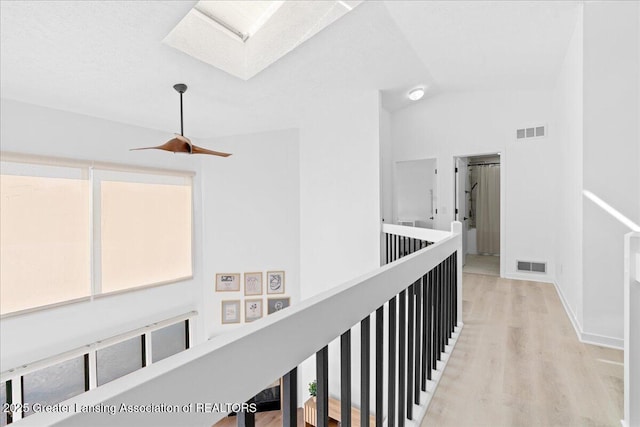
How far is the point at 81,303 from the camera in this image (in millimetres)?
4012

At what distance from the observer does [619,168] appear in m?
2.44

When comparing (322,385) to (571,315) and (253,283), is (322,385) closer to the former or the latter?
(571,315)

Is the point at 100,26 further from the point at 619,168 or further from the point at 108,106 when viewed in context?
the point at 619,168

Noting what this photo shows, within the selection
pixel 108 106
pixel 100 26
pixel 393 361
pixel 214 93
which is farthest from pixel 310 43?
pixel 393 361

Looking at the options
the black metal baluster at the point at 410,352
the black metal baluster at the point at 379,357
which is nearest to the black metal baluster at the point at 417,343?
the black metal baluster at the point at 410,352

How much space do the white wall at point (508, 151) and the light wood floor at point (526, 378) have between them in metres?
1.96

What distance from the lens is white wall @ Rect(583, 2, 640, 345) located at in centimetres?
239

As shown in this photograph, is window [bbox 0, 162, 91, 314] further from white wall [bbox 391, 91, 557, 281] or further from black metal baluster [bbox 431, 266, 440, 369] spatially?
white wall [bbox 391, 91, 557, 281]

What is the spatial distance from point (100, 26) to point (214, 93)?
138cm

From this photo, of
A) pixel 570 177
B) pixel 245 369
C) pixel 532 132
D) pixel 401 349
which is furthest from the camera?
pixel 532 132

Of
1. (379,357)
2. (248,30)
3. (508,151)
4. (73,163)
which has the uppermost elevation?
(248,30)

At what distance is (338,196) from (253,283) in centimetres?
211

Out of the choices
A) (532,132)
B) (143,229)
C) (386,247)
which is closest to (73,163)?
(143,229)

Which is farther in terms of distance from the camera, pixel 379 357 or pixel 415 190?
pixel 415 190
